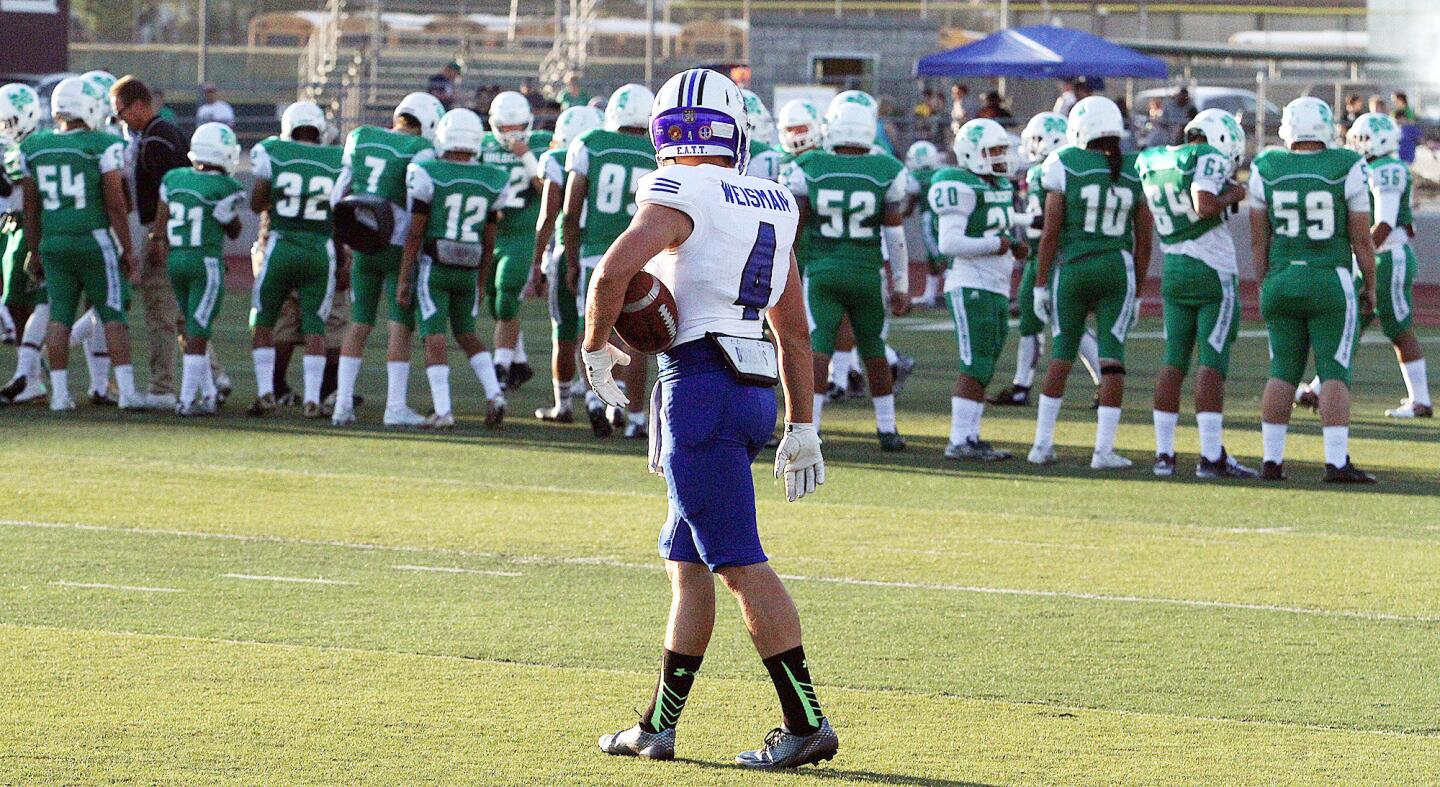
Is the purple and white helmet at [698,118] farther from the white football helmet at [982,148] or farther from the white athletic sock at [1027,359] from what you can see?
the white athletic sock at [1027,359]

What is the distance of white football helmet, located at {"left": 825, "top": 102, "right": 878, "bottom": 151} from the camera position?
11.2 m

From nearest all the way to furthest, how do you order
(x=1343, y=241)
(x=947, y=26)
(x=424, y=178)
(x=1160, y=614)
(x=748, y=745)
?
(x=748, y=745)
(x=1160, y=614)
(x=1343, y=241)
(x=424, y=178)
(x=947, y=26)

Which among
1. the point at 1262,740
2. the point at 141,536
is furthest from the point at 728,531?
the point at 141,536

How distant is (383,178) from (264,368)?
1462 mm

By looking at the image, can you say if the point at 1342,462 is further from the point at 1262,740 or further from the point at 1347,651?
the point at 1262,740

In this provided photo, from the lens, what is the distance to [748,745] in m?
5.47

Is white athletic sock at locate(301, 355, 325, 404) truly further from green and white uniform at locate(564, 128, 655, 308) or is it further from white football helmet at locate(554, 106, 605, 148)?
A: white football helmet at locate(554, 106, 605, 148)

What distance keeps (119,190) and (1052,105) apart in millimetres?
17064

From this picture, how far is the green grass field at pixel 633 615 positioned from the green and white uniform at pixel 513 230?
6.15 ft

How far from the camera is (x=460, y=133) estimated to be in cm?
1164

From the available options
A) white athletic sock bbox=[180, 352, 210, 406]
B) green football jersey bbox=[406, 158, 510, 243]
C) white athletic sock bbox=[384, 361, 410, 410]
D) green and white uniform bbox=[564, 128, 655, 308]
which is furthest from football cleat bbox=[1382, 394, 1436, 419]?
white athletic sock bbox=[180, 352, 210, 406]

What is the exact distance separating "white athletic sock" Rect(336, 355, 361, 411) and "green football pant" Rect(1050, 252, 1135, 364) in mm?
4046

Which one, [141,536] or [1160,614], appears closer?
[1160,614]

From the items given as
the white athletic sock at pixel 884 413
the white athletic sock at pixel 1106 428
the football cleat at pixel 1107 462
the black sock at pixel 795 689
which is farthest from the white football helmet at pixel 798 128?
the black sock at pixel 795 689
